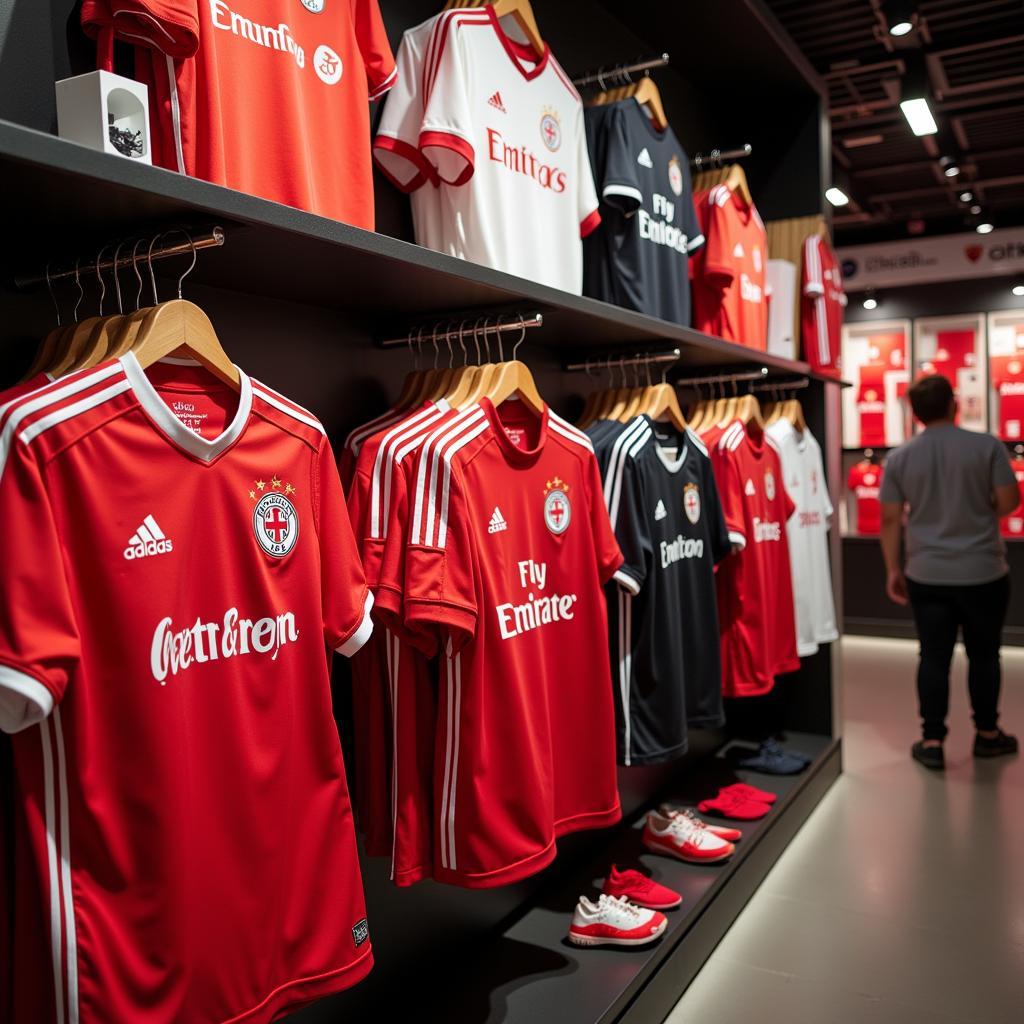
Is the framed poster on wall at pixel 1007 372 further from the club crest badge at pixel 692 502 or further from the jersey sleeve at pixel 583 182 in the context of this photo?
the jersey sleeve at pixel 583 182

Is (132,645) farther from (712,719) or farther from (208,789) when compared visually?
(712,719)

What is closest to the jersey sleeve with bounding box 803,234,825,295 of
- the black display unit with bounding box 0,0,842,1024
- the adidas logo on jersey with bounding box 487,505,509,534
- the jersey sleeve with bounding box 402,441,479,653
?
the black display unit with bounding box 0,0,842,1024

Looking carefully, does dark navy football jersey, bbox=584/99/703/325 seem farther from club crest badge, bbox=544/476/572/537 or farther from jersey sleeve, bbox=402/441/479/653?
jersey sleeve, bbox=402/441/479/653

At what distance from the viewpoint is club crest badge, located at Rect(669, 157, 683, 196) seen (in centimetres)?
315

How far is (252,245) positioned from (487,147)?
2.93 ft

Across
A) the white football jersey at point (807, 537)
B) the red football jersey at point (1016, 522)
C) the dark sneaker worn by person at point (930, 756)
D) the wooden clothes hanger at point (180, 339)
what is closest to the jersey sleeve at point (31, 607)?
the wooden clothes hanger at point (180, 339)

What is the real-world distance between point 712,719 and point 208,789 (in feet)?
6.22

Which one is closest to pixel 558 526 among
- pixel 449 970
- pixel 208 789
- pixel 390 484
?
pixel 390 484

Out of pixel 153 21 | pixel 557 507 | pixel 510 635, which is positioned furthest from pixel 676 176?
pixel 153 21

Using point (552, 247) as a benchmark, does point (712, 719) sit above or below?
below

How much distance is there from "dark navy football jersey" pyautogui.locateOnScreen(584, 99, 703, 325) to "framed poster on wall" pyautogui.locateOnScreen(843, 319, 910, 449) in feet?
19.7

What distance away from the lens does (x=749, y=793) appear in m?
3.54

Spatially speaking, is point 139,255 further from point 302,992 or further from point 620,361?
point 620,361

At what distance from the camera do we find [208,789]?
1.36m
